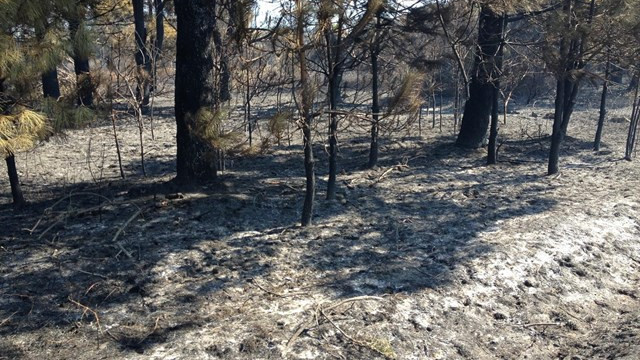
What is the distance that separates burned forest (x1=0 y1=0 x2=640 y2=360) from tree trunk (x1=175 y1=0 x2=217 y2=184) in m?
0.02

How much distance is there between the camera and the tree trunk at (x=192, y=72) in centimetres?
685

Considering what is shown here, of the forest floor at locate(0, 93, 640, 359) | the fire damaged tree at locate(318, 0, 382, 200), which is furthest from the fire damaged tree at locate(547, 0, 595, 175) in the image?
the fire damaged tree at locate(318, 0, 382, 200)

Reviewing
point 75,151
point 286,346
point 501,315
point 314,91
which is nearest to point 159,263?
point 286,346

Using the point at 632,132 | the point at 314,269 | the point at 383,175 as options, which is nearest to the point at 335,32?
the point at 314,269

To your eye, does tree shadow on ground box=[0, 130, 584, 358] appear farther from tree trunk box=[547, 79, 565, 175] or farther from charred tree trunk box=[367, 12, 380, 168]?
tree trunk box=[547, 79, 565, 175]

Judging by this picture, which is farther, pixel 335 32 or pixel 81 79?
pixel 81 79

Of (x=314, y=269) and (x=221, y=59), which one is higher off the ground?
(x=221, y=59)

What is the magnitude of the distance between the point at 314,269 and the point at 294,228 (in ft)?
3.50

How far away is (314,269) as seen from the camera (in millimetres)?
5668

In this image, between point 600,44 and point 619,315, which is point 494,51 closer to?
point 600,44

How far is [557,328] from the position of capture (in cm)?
516

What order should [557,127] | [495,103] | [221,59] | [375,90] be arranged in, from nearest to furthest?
[221,59]
[375,90]
[557,127]
[495,103]

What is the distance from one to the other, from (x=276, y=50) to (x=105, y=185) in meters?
3.55

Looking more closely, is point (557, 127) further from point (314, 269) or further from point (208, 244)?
point (208, 244)
